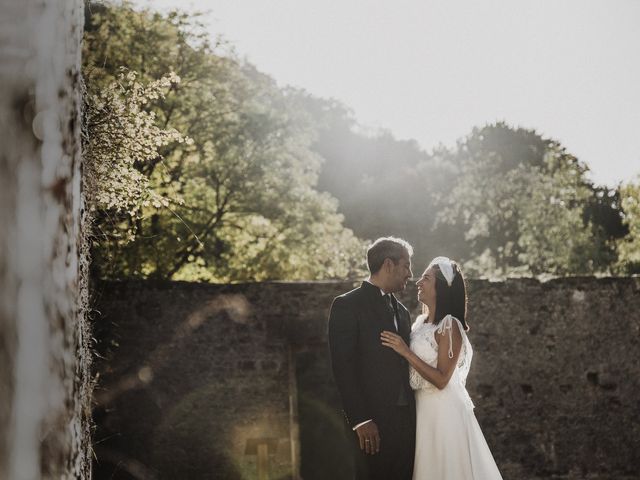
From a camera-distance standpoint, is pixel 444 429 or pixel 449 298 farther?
pixel 449 298

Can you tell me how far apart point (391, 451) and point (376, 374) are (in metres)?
0.52

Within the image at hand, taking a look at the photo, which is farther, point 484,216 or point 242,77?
point 484,216

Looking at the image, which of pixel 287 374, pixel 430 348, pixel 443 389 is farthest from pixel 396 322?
pixel 287 374

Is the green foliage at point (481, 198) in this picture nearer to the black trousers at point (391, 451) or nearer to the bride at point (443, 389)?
the bride at point (443, 389)

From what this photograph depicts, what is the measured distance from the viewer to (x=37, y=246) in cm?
84

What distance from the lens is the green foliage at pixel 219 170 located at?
43.1 ft

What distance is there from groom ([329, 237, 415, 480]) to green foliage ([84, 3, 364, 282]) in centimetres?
867

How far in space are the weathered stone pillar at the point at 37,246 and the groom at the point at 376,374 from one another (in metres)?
3.47

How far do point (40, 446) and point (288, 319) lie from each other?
8.59m

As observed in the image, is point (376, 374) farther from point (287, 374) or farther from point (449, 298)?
point (287, 374)

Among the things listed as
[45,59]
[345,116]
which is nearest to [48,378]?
[45,59]

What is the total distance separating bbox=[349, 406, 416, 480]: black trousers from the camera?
14.0 feet

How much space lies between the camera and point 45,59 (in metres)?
0.88

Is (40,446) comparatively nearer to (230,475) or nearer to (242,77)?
(230,475)
